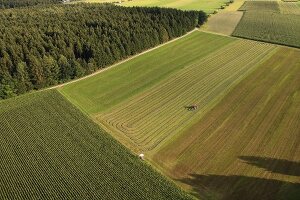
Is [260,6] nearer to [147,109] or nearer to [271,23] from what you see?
[271,23]

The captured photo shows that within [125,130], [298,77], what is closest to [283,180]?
[125,130]

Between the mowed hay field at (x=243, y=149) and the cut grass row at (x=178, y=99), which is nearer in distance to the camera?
the mowed hay field at (x=243, y=149)

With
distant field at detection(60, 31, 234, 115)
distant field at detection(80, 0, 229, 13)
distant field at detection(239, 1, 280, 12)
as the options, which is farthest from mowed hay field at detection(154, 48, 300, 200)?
distant field at detection(80, 0, 229, 13)

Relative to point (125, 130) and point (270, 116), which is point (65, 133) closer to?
point (125, 130)

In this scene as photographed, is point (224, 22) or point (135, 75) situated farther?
point (224, 22)

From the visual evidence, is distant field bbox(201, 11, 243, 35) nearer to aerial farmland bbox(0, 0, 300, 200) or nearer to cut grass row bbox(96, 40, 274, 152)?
aerial farmland bbox(0, 0, 300, 200)

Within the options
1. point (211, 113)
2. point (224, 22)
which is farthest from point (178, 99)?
point (224, 22)

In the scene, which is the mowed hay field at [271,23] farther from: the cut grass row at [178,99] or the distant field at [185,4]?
the cut grass row at [178,99]

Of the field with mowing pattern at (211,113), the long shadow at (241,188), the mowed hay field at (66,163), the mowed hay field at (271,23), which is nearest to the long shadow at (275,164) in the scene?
the field with mowing pattern at (211,113)

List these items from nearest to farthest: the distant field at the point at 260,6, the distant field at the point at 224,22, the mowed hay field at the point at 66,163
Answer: the mowed hay field at the point at 66,163
the distant field at the point at 224,22
the distant field at the point at 260,6
